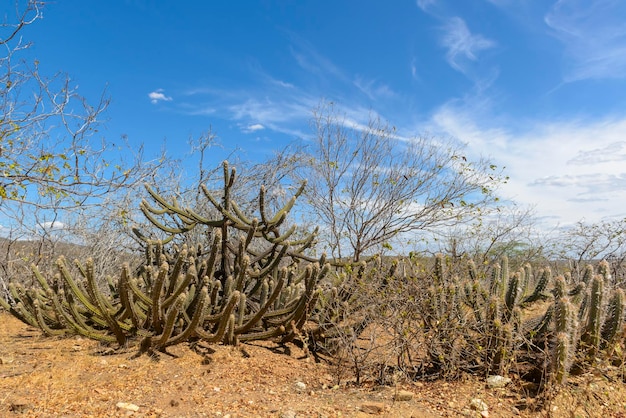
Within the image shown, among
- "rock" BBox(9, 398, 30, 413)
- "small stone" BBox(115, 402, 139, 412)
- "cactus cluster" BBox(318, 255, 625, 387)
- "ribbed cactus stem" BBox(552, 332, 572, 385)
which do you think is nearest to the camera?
"rock" BBox(9, 398, 30, 413)

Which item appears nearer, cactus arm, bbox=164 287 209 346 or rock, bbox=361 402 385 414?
rock, bbox=361 402 385 414

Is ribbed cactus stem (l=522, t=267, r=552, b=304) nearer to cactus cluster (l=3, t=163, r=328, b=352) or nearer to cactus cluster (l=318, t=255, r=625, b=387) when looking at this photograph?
cactus cluster (l=318, t=255, r=625, b=387)

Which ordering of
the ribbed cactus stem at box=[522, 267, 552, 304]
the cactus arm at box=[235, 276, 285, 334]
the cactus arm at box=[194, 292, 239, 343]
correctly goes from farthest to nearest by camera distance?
the ribbed cactus stem at box=[522, 267, 552, 304], the cactus arm at box=[235, 276, 285, 334], the cactus arm at box=[194, 292, 239, 343]

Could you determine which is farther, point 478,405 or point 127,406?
point 478,405

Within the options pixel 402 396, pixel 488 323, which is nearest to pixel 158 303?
pixel 402 396

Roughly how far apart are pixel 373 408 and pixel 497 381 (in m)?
1.27

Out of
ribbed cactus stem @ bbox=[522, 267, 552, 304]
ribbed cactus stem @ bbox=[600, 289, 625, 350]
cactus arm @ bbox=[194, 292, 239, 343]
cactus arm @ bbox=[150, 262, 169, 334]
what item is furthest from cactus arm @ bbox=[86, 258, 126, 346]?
ribbed cactus stem @ bbox=[600, 289, 625, 350]

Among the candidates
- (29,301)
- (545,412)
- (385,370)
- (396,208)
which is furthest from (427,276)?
(396,208)

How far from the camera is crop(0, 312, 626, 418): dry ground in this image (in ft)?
11.6

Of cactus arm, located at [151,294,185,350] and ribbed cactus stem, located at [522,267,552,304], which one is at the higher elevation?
ribbed cactus stem, located at [522,267,552,304]

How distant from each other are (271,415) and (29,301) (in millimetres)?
4118

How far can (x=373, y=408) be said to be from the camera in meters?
3.54

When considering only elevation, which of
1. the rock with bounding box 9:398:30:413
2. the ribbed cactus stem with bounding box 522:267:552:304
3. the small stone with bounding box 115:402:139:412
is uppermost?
the ribbed cactus stem with bounding box 522:267:552:304

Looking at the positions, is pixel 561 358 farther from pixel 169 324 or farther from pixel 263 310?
pixel 169 324
